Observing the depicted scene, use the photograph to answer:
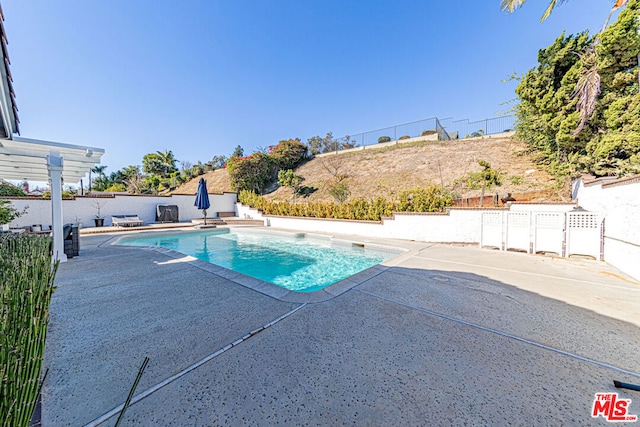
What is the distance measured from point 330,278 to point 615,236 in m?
6.36

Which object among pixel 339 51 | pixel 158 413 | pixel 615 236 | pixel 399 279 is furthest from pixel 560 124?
pixel 158 413

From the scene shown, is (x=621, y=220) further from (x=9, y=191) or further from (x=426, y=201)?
(x=9, y=191)

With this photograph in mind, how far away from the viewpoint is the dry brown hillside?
12.5m

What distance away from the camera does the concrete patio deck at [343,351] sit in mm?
1615

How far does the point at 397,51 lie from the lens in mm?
14289

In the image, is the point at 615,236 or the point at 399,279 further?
the point at 615,236

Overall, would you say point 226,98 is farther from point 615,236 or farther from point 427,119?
point 615,236

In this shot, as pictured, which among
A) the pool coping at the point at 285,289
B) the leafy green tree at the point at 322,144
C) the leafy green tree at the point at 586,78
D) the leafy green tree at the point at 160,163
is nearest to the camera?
the pool coping at the point at 285,289

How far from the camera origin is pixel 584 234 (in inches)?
228

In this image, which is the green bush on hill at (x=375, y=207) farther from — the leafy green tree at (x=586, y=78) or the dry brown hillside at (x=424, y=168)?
the leafy green tree at (x=586, y=78)

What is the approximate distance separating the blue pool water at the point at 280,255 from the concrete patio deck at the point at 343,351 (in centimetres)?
210

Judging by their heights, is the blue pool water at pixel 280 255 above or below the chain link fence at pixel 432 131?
below

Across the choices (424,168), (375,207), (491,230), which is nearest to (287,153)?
(424,168)

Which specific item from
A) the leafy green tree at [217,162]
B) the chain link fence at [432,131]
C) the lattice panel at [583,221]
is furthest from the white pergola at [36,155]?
the leafy green tree at [217,162]
